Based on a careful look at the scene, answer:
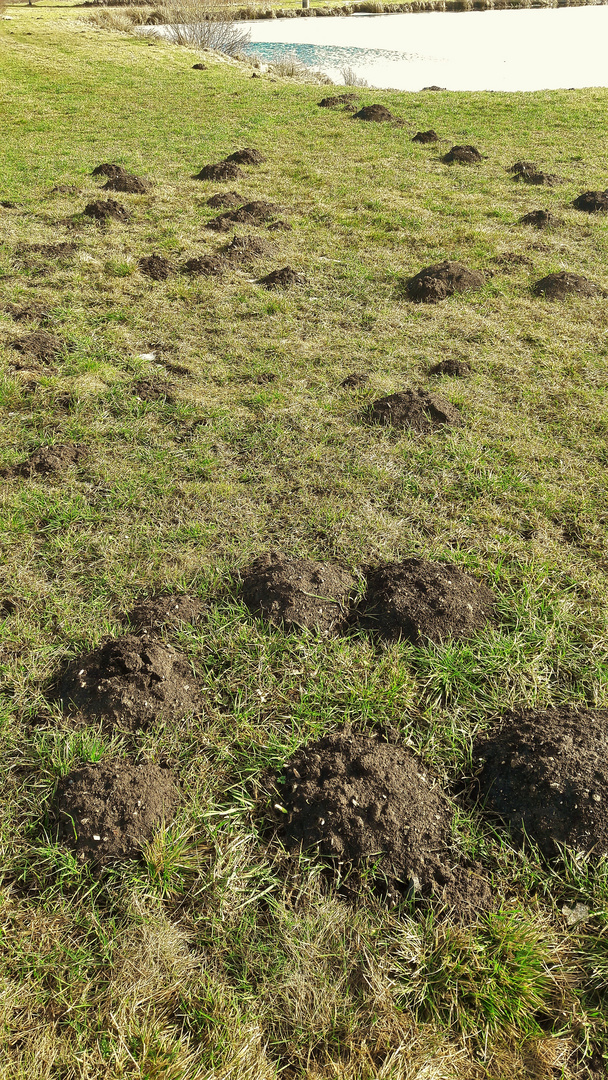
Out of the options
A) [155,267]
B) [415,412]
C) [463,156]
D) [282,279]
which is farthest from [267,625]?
[463,156]

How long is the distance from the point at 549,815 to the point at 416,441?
2596 millimetres

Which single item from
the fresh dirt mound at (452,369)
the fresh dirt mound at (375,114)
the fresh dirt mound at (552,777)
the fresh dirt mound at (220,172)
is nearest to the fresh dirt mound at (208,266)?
the fresh dirt mound at (452,369)

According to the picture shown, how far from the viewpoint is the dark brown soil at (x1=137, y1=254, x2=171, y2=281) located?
Result: 6230 millimetres

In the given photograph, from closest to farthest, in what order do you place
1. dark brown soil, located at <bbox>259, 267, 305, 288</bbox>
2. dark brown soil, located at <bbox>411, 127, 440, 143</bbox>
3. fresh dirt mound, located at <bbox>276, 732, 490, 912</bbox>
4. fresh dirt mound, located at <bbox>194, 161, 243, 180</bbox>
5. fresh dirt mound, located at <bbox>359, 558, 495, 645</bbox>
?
1. fresh dirt mound, located at <bbox>276, 732, 490, 912</bbox>
2. fresh dirt mound, located at <bbox>359, 558, 495, 645</bbox>
3. dark brown soil, located at <bbox>259, 267, 305, 288</bbox>
4. fresh dirt mound, located at <bbox>194, 161, 243, 180</bbox>
5. dark brown soil, located at <bbox>411, 127, 440, 143</bbox>

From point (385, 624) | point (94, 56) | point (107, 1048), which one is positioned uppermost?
point (94, 56)

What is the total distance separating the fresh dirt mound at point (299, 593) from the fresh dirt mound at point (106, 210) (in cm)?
643

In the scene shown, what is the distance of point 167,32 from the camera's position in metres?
25.8

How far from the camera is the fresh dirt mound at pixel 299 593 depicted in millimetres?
2867

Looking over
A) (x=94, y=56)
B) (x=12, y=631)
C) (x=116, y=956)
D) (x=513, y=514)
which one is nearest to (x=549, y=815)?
(x=116, y=956)

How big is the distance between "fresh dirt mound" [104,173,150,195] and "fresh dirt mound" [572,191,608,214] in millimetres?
6015

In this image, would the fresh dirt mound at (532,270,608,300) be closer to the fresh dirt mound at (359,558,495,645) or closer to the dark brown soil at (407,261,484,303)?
the dark brown soil at (407,261,484,303)

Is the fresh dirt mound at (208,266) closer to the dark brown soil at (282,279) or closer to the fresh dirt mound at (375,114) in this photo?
the dark brown soil at (282,279)

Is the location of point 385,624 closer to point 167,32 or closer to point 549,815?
point 549,815

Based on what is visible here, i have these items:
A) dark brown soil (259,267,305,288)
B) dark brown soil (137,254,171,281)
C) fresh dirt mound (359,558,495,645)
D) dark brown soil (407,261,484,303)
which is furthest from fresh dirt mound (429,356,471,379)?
dark brown soil (137,254,171,281)
